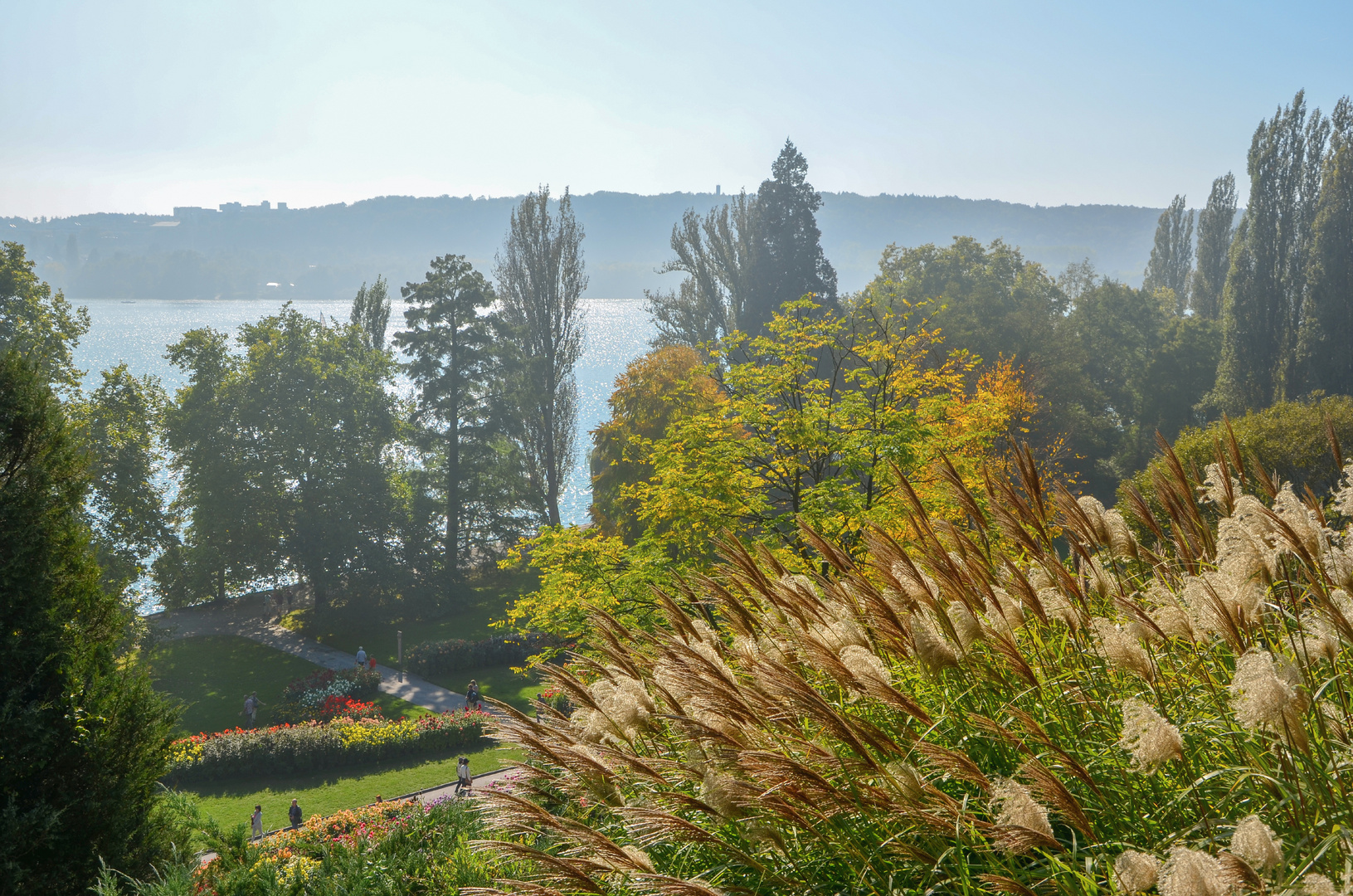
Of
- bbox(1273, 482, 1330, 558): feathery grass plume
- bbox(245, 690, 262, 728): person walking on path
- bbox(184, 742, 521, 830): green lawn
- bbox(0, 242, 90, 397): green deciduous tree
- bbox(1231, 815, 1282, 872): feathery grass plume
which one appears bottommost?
bbox(245, 690, 262, 728): person walking on path

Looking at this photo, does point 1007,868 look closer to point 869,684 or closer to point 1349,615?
point 869,684

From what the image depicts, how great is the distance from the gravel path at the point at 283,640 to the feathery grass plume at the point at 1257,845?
22.8 metres

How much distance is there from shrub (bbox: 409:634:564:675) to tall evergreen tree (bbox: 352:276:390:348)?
17349 millimetres

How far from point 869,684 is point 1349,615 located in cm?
136

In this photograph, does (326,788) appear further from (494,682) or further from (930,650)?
(930,650)

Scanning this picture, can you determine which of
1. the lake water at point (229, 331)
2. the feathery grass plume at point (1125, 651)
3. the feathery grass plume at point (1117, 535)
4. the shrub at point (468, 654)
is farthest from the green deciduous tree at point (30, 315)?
the lake water at point (229, 331)

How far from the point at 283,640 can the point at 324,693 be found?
7.23 meters

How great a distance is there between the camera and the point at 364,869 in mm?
5316

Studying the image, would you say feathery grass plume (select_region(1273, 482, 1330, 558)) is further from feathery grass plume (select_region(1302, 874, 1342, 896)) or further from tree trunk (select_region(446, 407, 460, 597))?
tree trunk (select_region(446, 407, 460, 597))

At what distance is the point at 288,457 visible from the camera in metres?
29.5

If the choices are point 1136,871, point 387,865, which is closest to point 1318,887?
point 1136,871

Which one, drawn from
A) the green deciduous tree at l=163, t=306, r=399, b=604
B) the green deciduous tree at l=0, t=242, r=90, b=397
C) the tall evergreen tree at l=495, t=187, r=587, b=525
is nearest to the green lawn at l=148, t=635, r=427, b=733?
the green deciduous tree at l=163, t=306, r=399, b=604

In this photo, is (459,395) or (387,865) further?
(459,395)

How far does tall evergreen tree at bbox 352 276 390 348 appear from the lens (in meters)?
37.7
